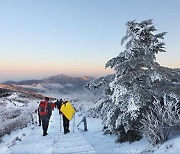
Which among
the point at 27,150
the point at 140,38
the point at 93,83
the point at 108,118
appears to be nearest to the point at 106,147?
the point at 108,118

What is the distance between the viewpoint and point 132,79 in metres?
14.4

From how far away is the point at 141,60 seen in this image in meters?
14.7

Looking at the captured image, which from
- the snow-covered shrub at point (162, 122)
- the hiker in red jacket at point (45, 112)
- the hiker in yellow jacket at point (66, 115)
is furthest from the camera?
the hiker in yellow jacket at point (66, 115)

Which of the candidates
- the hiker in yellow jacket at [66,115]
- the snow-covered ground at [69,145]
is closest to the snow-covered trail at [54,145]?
the snow-covered ground at [69,145]

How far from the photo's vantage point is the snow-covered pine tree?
14055 mm

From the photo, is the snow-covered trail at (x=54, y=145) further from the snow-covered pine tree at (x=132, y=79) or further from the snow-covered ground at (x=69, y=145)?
the snow-covered pine tree at (x=132, y=79)

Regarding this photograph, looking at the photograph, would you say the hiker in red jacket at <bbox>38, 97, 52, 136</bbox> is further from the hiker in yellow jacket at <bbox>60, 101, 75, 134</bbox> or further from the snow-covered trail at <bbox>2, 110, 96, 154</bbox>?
the hiker in yellow jacket at <bbox>60, 101, 75, 134</bbox>

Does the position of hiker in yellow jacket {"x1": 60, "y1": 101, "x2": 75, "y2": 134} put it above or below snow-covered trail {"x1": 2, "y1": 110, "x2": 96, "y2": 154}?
above

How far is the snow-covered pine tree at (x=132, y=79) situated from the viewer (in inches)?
553

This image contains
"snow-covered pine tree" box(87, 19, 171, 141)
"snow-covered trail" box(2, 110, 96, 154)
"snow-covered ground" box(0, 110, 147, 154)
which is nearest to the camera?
"snow-covered trail" box(2, 110, 96, 154)

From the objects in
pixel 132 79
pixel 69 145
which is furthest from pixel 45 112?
pixel 132 79

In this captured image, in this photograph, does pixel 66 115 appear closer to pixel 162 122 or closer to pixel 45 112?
pixel 45 112

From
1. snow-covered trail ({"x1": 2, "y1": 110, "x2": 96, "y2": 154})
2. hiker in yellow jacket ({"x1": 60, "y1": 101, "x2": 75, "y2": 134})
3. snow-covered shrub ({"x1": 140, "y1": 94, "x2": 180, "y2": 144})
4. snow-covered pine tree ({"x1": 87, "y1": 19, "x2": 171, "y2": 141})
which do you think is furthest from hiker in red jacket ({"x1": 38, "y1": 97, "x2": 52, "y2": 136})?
snow-covered shrub ({"x1": 140, "y1": 94, "x2": 180, "y2": 144})

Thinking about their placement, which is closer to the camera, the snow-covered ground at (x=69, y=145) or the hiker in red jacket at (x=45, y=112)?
the snow-covered ground at (x=69, y=145)
